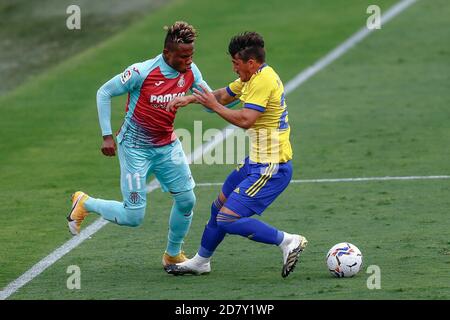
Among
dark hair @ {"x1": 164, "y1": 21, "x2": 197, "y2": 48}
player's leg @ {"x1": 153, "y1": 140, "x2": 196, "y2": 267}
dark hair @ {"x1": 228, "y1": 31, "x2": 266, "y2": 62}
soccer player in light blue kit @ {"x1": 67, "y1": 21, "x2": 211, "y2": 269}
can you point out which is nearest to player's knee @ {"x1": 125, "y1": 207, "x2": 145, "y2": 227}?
soccer player in light blue kit @ {"x1": 67, "y1": 21, "x2": 211, "y2": 269}

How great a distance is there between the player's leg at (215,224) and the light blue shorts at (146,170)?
0.36 meters

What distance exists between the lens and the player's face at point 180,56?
10.9m

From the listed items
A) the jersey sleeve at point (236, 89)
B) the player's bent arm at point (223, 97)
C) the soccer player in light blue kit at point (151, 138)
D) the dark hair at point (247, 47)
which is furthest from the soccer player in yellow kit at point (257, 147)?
the soccer player in light blue kit at point (151, 138)

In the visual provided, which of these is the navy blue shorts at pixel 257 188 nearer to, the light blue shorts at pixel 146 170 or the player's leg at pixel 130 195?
the light blue shorts at pixel 146 170

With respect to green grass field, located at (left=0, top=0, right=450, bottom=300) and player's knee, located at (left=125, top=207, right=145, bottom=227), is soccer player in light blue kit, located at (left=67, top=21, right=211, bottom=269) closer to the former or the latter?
player's knee, located at (left=125, top=207, right=145, bottom=227)

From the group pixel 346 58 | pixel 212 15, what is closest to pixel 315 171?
pixel 346 58

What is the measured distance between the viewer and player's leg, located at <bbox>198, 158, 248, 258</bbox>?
11.0 meters

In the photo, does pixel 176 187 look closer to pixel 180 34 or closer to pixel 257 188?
pixel 257 188

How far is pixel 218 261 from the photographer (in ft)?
38.5

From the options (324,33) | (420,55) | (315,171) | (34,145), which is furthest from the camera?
(324,33)

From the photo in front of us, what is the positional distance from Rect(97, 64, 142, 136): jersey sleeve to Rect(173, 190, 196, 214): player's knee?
0.93 metres

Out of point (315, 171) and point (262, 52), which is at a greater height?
point (262, 52)

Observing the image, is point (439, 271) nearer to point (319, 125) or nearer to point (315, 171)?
point (315, 171)

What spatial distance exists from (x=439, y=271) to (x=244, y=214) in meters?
1.84
